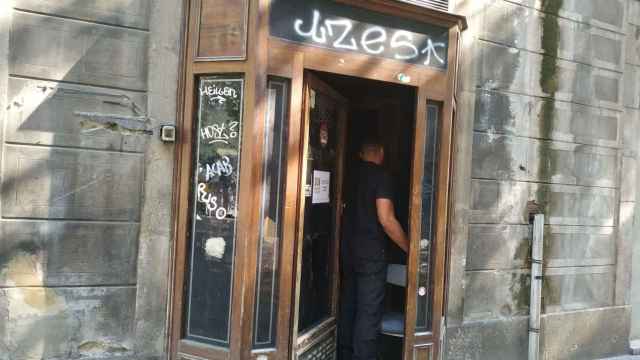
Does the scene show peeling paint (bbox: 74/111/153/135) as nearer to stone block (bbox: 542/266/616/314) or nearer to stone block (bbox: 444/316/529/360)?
stone block (bbox: 444/316/529/360)

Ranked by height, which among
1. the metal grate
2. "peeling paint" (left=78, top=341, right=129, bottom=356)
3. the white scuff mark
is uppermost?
the metal grate

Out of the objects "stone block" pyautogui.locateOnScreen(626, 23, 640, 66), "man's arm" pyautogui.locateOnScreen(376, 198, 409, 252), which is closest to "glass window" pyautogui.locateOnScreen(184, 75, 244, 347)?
"man's arm" pyautogui.locateOnScreen(376, 198, 409, 252)

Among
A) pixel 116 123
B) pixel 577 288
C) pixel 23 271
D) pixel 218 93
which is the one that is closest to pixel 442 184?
pixel 218 93

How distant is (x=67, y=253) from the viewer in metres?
3.97

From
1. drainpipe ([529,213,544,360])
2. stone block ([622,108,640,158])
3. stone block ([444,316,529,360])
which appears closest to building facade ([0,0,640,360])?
stone block ([444,316,529,360])

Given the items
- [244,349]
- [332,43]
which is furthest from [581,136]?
[244,349]

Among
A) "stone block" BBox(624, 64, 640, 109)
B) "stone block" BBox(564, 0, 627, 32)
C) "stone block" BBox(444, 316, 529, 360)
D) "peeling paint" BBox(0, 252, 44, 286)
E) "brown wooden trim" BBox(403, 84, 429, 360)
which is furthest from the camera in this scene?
"stone block" BBox(624, 64, 640, 109)

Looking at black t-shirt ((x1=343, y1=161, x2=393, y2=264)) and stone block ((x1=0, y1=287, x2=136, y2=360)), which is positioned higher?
black t-shirt ((x1=343, y1=161, x2=393, y2=264))

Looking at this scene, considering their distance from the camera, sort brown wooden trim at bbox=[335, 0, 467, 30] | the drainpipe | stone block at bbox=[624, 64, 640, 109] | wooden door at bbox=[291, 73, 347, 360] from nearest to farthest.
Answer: brown wooden trim at bbox=[335, 0, 467, 30] → wooden door at bbox=[291, 73, 347, 360] → the drainpipe → stone block at bbox=[624, 64, 640, 109]

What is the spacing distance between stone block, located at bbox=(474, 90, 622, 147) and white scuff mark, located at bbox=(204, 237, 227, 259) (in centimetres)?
284

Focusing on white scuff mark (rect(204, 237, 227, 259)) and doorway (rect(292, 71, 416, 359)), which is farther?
doorway (rect(292, 71, 416, 359))

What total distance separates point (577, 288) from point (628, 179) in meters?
1.43

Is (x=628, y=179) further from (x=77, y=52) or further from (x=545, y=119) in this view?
(x=77, y=52)

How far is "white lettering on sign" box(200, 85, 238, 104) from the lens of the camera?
4.01 metres
